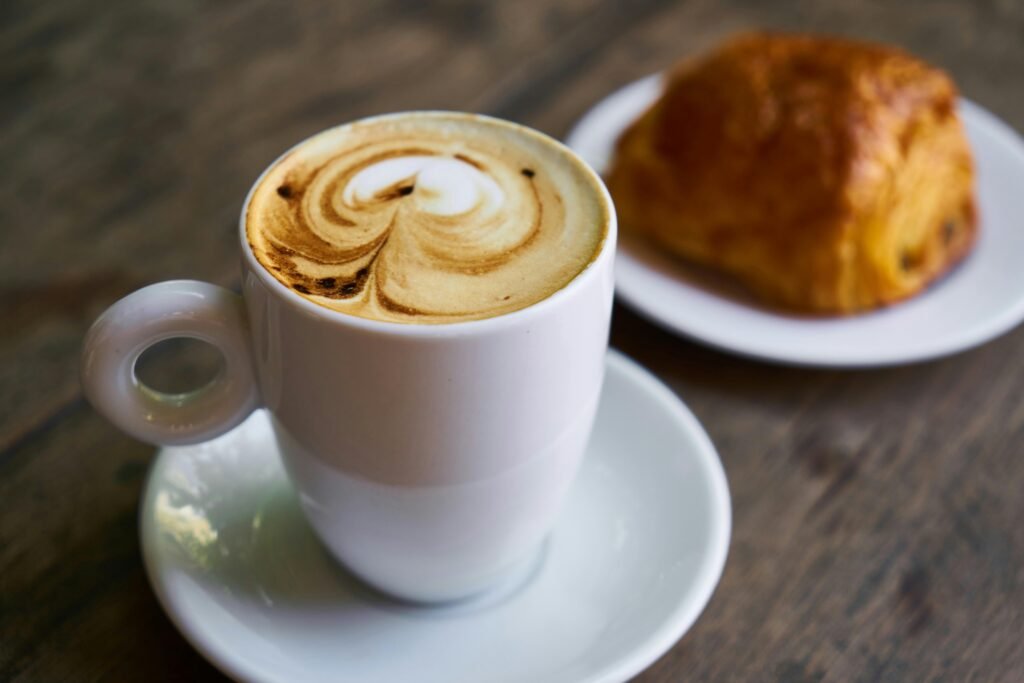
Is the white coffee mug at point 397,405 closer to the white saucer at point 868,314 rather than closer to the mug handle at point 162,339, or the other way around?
the mug handle at point 162,339

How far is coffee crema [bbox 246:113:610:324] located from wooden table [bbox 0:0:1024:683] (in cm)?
26

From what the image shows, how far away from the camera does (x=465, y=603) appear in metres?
0.63

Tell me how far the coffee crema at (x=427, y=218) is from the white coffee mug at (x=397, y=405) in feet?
0.05

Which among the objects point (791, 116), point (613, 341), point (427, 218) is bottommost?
point (613, 341)

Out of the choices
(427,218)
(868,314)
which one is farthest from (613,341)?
(427,218)

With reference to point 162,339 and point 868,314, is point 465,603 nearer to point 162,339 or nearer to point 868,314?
point 162,339

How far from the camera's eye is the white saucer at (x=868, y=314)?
85 centimetres

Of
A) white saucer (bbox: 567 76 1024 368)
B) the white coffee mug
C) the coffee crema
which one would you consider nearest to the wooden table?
white saucer (bbox: 567 76 1024 368)

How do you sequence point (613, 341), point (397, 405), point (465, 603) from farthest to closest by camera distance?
1. point (613, 341)
2. point (465, 603)
3. point (397, 405)

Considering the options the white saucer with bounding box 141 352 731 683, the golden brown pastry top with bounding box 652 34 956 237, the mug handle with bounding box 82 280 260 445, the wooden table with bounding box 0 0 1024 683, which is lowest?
the wooden table with bounding box 0 0 1024 683

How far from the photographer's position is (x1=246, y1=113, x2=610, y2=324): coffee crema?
521 millimetres

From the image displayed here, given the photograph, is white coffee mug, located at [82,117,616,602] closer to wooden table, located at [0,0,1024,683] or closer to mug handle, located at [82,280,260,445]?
mug handle, located at [82,280,260,445]

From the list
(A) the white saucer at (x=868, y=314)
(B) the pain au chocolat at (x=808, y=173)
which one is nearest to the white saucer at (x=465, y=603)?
(A) the white saucer at (x=868, y=314)

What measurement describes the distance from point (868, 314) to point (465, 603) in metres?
0.49
